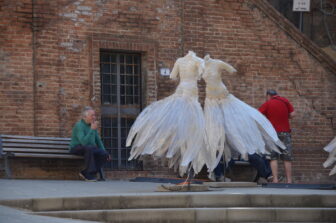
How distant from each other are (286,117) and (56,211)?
715cm

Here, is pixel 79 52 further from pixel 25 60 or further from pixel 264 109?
pixel 264 109

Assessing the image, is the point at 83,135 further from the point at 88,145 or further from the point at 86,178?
the point at 86,178

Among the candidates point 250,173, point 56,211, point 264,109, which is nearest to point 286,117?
point 264,109

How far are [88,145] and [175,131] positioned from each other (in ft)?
11.9

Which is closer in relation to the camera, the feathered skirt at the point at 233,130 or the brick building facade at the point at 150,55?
the feathered skirt at the point at 233,130

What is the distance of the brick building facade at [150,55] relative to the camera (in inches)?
686

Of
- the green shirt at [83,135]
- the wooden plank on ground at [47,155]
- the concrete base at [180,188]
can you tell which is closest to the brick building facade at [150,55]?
the wooden plank on ground at [47,155]

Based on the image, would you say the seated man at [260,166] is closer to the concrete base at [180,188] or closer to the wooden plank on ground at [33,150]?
the wooden plank on ground at [33,150]

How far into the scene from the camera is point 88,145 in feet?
55.1

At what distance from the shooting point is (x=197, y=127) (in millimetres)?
13523

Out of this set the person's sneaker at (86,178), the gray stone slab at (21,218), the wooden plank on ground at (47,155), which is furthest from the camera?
the wooden plank on ground at (47,155)

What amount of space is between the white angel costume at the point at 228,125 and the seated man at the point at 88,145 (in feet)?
8.92

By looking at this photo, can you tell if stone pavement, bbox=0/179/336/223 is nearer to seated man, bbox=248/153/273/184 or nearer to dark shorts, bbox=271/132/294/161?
dark shorts, bbox=271/132/294/161

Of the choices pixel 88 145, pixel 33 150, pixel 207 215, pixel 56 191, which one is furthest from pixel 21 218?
pixel 33 150
